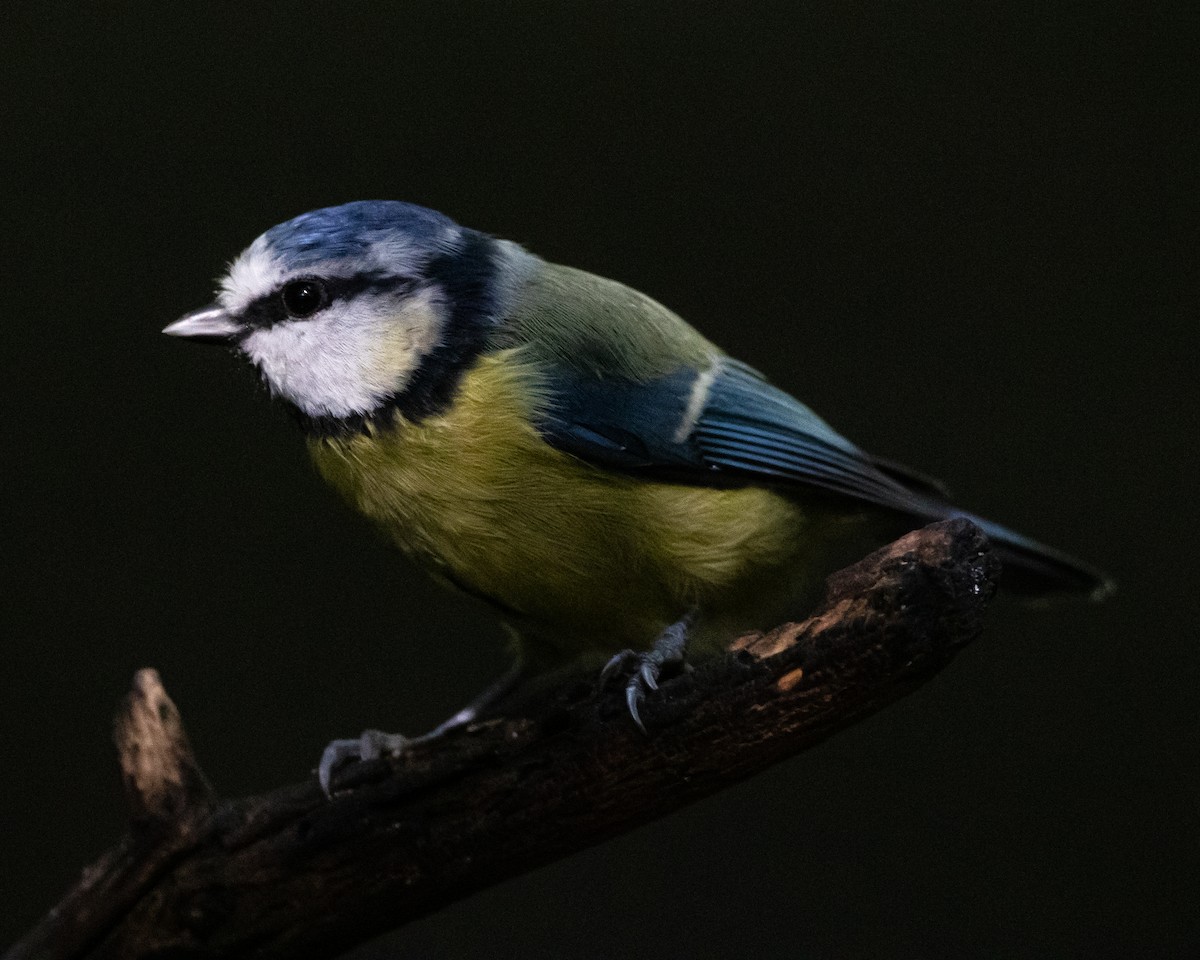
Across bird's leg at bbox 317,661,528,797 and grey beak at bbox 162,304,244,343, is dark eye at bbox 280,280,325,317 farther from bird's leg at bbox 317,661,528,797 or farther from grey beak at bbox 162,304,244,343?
bird's leg at bbox 317,661,528,797

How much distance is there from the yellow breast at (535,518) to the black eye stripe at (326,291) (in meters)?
0.13

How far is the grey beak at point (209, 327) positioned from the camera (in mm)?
1331

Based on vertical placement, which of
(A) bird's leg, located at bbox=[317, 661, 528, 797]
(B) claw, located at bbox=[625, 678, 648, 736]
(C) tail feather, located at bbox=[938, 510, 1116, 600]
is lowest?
(C) tail feather, located at bbox=[938, 510, 1116, 600]

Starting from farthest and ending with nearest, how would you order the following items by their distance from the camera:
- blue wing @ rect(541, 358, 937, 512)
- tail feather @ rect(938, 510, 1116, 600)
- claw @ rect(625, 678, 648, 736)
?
tail feather @ rect(938, 510, 1116, 600) < blue wing @ rect(541, 358, 937, 512) < claw @ rect(625, 678, 648, 736)

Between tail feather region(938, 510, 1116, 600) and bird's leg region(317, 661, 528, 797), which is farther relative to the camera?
tail feather region(938, 510, 1116, 600)

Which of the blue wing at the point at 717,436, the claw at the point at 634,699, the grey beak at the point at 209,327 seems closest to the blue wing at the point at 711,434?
the blue wing at the point at 717,436

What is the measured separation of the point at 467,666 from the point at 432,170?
0.83 meters

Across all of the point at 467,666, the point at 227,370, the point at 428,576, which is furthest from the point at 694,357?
the point at 467,666

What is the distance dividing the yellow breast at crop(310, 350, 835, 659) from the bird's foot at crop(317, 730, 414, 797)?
0.70 ft

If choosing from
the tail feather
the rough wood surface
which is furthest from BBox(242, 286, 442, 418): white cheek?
the tail feather

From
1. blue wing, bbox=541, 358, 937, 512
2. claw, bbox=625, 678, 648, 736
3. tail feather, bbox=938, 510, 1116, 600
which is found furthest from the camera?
tail feather, bbox=938, 510, 1116, 600

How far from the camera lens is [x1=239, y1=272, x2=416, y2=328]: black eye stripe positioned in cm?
131

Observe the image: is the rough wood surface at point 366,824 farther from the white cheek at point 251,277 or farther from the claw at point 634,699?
the white cheek at point 251,277

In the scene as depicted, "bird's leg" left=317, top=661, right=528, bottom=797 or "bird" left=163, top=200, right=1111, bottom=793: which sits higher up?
"bird" left=163, top=200, right=1111, bottom=793
